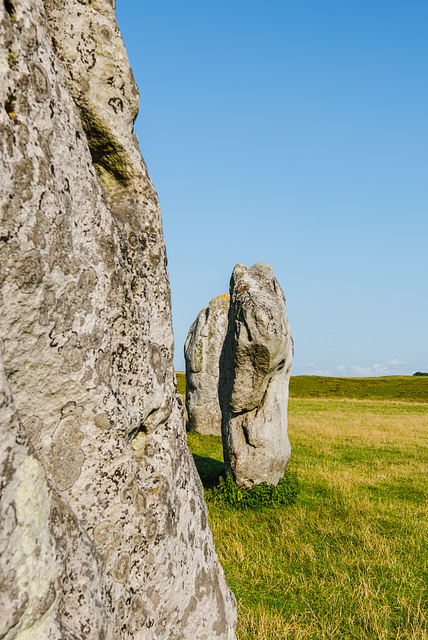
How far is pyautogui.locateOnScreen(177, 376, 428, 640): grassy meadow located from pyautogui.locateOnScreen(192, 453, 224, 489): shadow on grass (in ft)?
0.15

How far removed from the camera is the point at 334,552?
7074 millimetres

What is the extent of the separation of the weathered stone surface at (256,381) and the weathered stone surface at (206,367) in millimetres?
7867

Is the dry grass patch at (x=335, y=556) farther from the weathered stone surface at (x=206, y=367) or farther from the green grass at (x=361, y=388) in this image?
the green grass at (x=361, y=388)

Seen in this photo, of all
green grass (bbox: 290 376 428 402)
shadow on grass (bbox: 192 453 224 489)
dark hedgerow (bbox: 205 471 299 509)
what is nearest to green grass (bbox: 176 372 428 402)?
green grass (bbox: 290 376 428 402)

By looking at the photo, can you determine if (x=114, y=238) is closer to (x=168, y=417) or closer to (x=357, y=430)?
(x=168, y=417)

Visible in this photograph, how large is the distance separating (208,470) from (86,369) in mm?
9874

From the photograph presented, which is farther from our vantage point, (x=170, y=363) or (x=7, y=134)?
(x=170, y=363)

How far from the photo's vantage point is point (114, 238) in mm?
3002

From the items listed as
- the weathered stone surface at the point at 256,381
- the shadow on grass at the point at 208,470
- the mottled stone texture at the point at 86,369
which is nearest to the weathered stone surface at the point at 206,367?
the shadow on grass at the point at 208,470

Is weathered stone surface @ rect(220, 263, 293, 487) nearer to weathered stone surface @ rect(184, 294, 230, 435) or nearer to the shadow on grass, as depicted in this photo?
the shadow on grass

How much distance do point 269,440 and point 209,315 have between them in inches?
376

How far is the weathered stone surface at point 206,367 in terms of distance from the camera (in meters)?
17.5

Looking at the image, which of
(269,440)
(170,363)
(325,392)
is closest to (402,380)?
(325,392)

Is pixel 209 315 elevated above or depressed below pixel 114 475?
above
